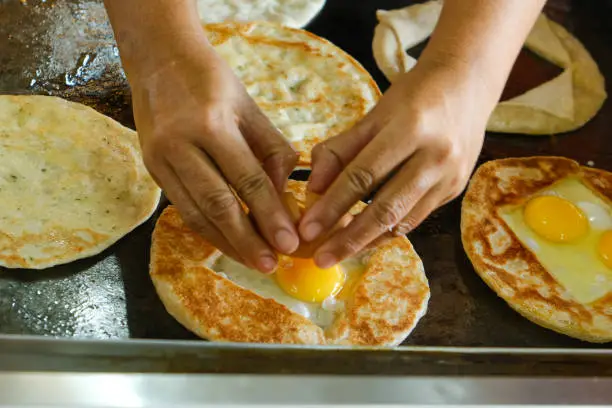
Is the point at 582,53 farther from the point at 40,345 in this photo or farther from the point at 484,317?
the point at 40,345

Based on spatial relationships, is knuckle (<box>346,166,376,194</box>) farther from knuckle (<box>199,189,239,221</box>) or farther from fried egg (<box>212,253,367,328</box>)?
fried egg (<box>212,253,367,328</box>)

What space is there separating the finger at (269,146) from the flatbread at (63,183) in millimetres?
574

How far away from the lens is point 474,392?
123 centimetres

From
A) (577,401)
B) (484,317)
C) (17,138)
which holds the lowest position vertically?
(484,317)

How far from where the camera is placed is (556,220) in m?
2.12

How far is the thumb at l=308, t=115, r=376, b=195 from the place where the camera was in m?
1.51

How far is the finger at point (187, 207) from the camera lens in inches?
59.1

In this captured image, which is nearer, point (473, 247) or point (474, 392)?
point (474, 392)

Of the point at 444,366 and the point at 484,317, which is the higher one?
the point at 444,366

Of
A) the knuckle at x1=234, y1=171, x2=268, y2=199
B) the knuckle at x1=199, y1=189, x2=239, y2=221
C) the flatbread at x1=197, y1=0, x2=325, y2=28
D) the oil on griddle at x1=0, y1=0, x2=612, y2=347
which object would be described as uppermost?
the knuckle at x1=234, y1=171, x2=268, y2=199

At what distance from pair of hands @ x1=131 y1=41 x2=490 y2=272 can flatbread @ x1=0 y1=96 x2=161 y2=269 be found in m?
0.47

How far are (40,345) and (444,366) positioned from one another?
70cm

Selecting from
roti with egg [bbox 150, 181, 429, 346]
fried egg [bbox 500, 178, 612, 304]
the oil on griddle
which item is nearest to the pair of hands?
roti with egg [bbox 150, 181, 429, 346]

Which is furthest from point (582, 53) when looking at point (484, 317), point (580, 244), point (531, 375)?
point (531, 375)
